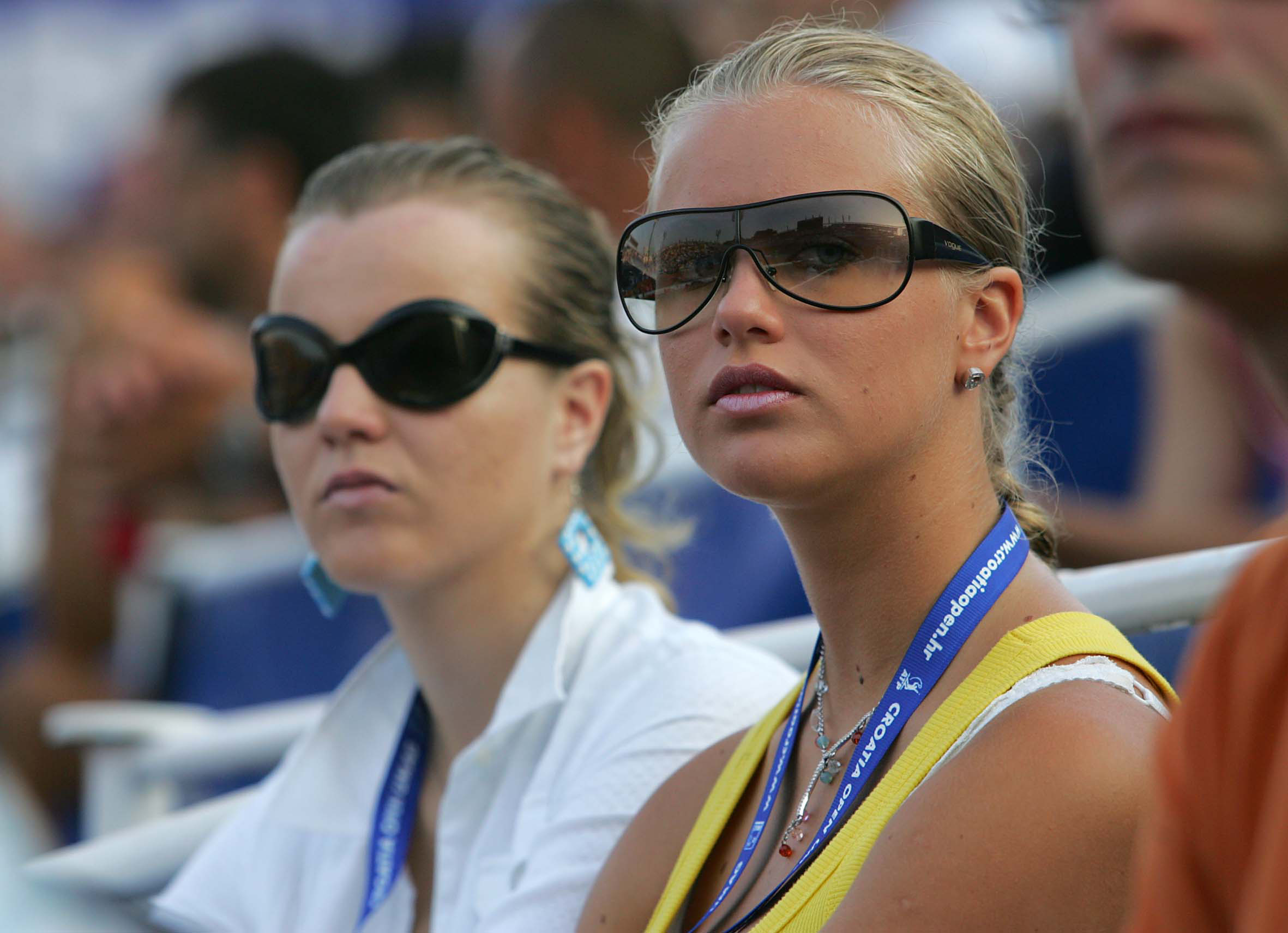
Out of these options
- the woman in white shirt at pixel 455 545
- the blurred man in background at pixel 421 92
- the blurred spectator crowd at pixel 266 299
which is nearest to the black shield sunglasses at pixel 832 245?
the blurred spectator crowd at pixel 266 299

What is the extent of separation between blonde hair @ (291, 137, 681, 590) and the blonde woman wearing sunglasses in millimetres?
856

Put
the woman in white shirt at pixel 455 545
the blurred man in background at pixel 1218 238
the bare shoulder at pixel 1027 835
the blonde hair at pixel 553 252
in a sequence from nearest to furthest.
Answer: the blurred man in background at pixel 1218 238 < the bare shoulder at pixel 1027 835 < the woman in white shirt at pixel 455 545 < the blonde hair at pixel 553 252

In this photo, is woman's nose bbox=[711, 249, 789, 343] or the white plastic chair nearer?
woman's nose bbox=[711, 249, 789, 343]

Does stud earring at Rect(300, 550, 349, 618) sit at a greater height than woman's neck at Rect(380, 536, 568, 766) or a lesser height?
greater

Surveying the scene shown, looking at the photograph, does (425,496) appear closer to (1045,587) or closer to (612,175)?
(1045,587)

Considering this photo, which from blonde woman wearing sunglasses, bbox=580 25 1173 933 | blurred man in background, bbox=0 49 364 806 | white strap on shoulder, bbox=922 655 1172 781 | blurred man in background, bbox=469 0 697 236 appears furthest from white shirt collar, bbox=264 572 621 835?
blurred man in background, bbox=0 49 364 806

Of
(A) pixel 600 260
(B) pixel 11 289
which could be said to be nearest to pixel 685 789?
(A) pixel 600 260

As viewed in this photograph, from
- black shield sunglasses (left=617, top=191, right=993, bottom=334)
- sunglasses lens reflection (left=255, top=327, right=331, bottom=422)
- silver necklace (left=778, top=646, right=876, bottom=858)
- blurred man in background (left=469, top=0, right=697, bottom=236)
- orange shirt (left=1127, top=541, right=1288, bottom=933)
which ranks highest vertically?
blurred man in background (left=469, top=0, right=697, bottom=236)

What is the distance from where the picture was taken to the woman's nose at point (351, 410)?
2.37 metres

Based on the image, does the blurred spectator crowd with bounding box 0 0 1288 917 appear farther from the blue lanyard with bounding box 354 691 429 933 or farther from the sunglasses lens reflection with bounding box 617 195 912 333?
the blue lanyard with bounding box 354 691 429 933

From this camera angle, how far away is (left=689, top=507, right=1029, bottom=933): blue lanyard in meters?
1.50

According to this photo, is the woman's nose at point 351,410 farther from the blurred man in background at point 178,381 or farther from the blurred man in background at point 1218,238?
the blurred man in background at point 178,381

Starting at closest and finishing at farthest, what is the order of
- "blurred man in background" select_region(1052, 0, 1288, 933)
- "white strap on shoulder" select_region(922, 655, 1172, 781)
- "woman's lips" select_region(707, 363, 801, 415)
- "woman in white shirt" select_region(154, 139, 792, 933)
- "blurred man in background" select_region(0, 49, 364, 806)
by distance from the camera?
"blurred man in background" select_region(1052, 0, 1288, 933)
"white strap on shoulder" select_region(922, 655, 1172, 781)
"woman's lips" select_region(707, 363, 801, 415)
"woman in white shirt" select_region(154, 139, 792, 933)
"blurred man in background" select_region(0, 49, 364, 806)

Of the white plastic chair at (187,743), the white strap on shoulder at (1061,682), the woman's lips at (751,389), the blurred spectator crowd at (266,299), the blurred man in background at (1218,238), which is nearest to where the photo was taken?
the blurred man in background at (1218,238)
